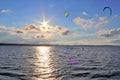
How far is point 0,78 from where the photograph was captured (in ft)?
116

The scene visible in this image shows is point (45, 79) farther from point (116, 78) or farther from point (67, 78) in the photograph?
point (116, 78)

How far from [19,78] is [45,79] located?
13.4 feet

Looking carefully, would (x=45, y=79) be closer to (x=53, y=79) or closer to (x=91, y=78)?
(x=53, y=79)

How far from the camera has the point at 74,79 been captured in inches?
1417

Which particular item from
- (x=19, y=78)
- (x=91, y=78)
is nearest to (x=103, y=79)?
(x=91, y=78)

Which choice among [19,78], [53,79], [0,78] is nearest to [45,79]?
[53,79]

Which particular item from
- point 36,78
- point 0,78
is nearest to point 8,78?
point 0,78

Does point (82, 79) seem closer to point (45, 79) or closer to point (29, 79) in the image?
point (45, 79)

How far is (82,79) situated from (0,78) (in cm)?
1251

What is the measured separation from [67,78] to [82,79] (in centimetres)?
240

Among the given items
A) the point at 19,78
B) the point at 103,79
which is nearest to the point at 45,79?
the point at 19,78

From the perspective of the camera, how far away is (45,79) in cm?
3588

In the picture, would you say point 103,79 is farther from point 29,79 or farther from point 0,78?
point 0,78

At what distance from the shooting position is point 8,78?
36.1 meters
